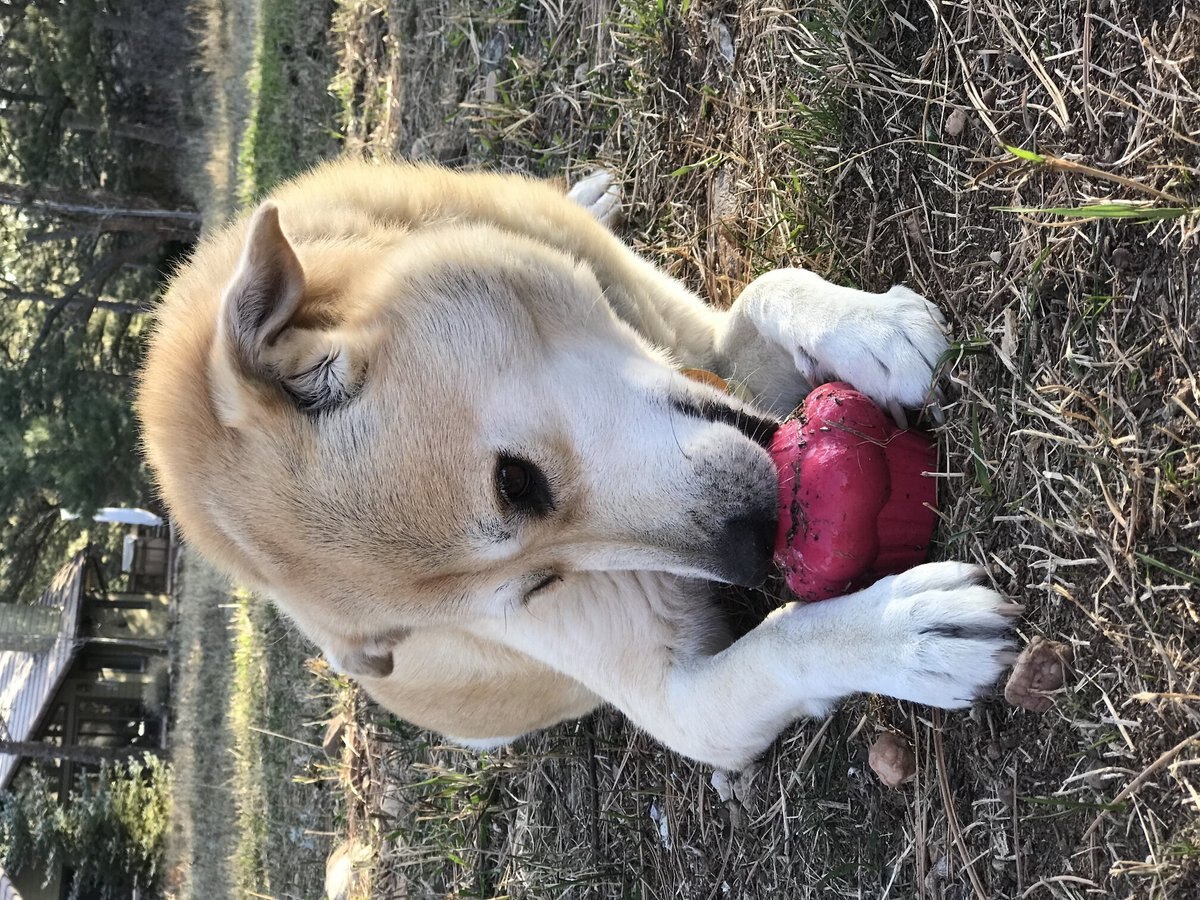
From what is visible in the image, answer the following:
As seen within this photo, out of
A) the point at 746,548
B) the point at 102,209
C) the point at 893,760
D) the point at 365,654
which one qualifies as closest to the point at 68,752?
the point at 102,209

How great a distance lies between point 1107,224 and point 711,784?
2077 millimetres

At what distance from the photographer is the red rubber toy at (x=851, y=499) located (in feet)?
Answer: 7.72

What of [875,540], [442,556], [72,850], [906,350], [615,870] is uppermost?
[906,350]

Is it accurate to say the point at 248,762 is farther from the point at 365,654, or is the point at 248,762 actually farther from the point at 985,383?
the point at 985,383

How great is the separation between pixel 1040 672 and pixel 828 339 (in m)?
1.00

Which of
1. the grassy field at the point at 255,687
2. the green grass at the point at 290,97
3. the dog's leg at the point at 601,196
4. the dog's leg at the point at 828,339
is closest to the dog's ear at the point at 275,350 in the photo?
the dog's leg at the point at 828,339

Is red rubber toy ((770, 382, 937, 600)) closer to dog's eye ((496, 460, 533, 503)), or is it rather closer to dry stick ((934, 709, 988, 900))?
dry stick ((934, 709, 988, 900))

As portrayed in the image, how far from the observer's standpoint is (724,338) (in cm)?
325

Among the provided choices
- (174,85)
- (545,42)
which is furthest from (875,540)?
(174,85)

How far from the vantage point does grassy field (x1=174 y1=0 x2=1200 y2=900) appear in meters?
1.88

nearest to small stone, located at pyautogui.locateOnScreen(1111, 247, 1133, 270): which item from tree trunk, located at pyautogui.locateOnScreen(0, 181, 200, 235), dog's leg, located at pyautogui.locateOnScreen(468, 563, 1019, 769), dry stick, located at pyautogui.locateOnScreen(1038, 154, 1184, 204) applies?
dry stick, located at pyautogui.locateOnScreen(1038, 154, 1184, 204)

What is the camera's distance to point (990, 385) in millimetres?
2299

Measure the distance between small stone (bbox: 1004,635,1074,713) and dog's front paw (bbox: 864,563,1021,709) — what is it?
0.19 ft

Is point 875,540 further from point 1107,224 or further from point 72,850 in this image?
point 72,850
